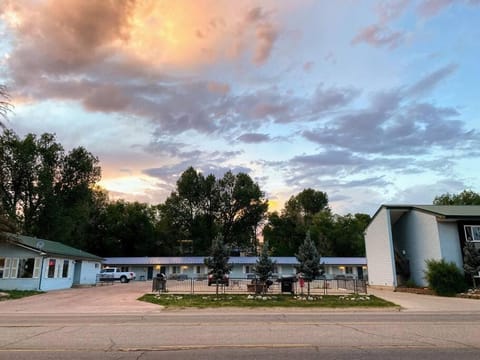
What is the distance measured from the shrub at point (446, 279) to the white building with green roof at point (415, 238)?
242cm

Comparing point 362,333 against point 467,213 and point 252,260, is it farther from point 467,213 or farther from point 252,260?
point 252,260

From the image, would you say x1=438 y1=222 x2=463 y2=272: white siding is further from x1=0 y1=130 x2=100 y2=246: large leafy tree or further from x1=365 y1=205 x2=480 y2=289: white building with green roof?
x1=0 y1=130 x2=100 y2=246: large leafy tree

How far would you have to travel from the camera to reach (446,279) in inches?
1019

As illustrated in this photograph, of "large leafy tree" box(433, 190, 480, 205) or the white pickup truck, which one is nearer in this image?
the white pickup truck

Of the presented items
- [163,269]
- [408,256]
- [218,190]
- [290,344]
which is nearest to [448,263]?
[408,256]

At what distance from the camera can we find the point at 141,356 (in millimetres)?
7191

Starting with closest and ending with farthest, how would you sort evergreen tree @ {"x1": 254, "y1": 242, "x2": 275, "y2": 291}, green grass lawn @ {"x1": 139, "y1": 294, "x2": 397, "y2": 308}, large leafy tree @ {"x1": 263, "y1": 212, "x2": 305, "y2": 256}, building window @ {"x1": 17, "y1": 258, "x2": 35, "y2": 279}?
green grass lawn @ {"x1": 139, "y1": 294, "x2": 397, "y2": 308}, evergreen tree @ {"x1": 254, "y1": 242, "x2": 275, "y2": 291}, building window @ {"x1": 17, "y1": 258, "x2": 35, "y2": 279}, large leafy tree @ {"x1": 263, "y1": 212, "x2": 305, "y2": 256}

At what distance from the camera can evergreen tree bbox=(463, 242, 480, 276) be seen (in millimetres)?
26234

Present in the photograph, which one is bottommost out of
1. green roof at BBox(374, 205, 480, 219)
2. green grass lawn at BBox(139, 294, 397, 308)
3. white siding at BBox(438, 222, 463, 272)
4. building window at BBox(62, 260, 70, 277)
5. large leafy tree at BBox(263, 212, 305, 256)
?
green grass lawn at BBox(139, 294, 397, 308)

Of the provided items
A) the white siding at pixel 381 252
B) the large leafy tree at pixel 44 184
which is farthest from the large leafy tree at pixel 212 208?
the white siding at pixel 381 252


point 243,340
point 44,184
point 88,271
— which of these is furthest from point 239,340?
point 44,184

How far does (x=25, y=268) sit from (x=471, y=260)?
32.8m

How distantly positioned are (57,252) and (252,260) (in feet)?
101

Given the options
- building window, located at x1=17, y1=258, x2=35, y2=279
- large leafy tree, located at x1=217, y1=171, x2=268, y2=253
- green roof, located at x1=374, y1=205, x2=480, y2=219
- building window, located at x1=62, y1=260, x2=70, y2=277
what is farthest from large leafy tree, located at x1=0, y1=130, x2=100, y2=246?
green roof, located at x1=374, y1=205, x2=480, y2=219
